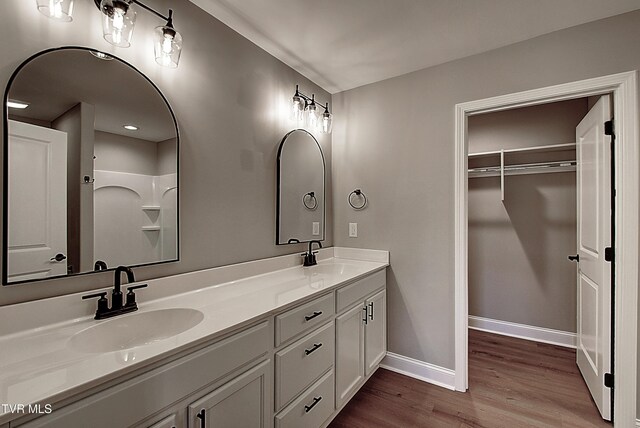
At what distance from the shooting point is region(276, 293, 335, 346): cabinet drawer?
53.2 inches

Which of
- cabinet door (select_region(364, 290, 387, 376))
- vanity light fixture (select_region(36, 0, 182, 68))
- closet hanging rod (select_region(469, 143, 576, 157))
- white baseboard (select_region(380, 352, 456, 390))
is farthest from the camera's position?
closet hanging rod (select_region(469, 143, 576, 157))

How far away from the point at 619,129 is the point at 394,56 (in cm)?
144

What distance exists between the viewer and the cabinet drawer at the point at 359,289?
1.80 meters

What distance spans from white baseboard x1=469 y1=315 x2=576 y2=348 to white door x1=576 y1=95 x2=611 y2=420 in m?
0.54

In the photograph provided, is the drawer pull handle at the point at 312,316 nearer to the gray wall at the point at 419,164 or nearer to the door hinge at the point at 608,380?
the gray wall at the point at 419,164

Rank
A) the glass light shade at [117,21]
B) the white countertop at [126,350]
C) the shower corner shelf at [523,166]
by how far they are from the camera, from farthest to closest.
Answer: the shower corner shelf at [523,166]
the glass light shade at [117,21]
the white countertop at [126,350]

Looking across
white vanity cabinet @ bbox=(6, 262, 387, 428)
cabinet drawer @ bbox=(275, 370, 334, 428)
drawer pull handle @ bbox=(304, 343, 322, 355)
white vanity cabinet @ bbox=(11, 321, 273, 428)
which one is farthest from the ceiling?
cabinet drawer @ bbox=(275, 370, 334, 428)

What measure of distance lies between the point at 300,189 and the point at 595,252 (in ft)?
6.79

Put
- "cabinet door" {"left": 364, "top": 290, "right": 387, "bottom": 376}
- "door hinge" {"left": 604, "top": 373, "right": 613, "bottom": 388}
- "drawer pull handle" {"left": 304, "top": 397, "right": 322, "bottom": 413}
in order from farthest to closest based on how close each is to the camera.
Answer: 1. "cabinet door" {"left": 364, "top": 290, "right": 387, "bottom": 376}
2. "door hinge" {"left": 604, "top": 373, "right": 613, "bottom": 388}
3. "drawer pull handle" {"left": 304, "top": 397, "right": 322, "bottom": 413}

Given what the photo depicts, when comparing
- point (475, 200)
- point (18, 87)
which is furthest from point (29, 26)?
point (475, 200)

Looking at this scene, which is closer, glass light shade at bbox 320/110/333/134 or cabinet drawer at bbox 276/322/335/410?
cabinet drawer at bbox 276/322/335/410

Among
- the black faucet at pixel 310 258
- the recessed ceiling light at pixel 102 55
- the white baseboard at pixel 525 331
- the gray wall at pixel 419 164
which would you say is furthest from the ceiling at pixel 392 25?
the white baseboard at pixel 525 331

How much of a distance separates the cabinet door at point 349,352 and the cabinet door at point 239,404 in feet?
1.96

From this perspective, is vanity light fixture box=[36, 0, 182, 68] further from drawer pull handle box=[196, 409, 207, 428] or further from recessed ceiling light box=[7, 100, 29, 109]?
drawer pull handle box=[196, 409, 207, 428]
